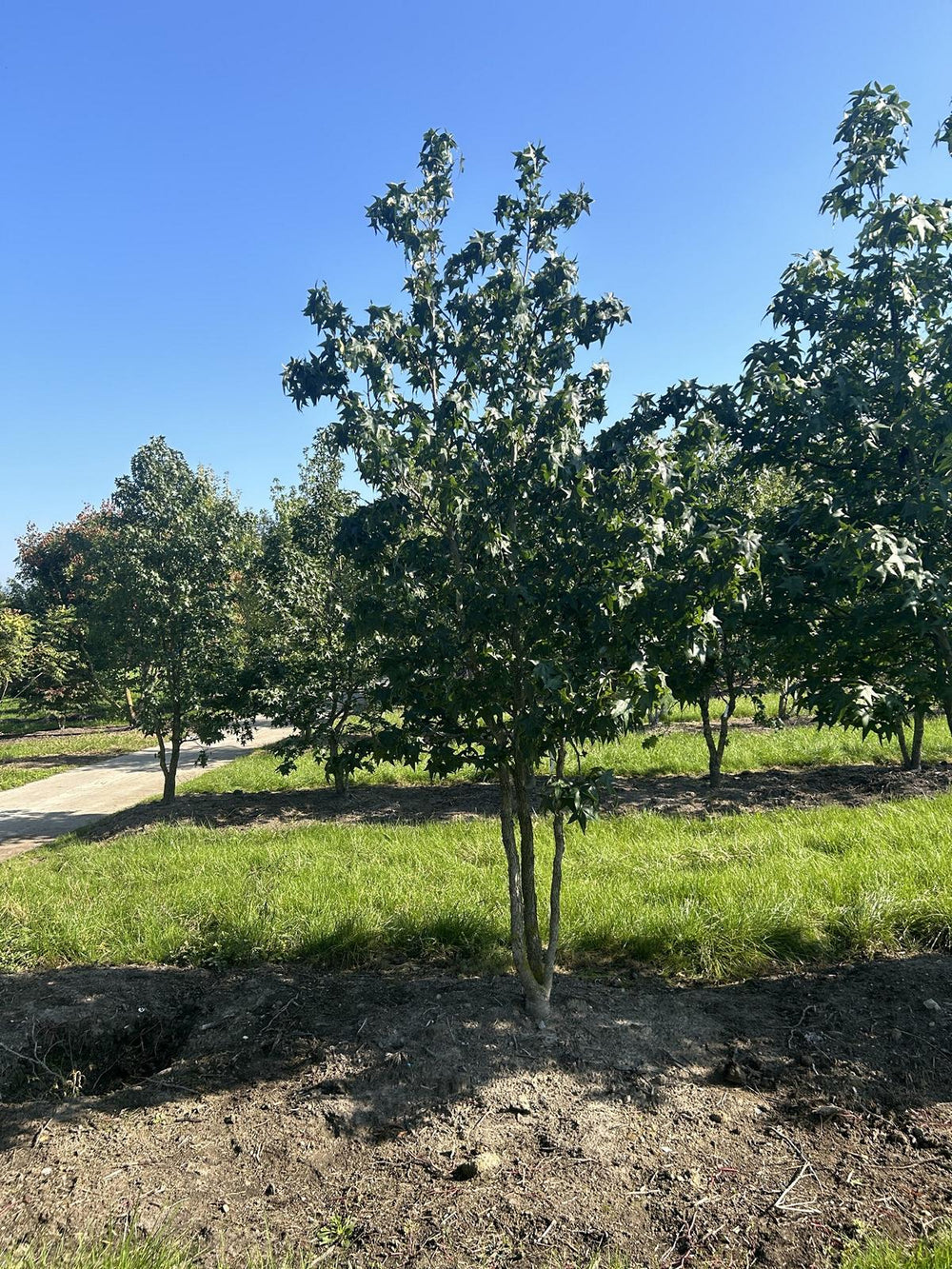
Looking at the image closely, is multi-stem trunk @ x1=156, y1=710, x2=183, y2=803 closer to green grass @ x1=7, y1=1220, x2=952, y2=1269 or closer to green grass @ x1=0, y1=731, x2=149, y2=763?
green grass @ x1=0, y1=731, x2=149, y2=763

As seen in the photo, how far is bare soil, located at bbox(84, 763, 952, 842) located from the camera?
945cm

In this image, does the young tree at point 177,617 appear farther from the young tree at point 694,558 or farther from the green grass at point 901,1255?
the green grass at point 901,1255

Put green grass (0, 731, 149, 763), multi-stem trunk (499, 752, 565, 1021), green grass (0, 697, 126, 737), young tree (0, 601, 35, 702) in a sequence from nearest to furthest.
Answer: multi-stem trunk (499, 752, 565, 1021)
green grass (0, 731, 149, 763)
young tree (0, 601, 35, 702)
green grass (0, 697, 126, 737)

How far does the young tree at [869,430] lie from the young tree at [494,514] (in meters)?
1.15

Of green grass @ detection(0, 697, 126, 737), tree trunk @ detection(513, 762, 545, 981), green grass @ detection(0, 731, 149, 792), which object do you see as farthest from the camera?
green grass @ detection(0, 697, 126, 737)

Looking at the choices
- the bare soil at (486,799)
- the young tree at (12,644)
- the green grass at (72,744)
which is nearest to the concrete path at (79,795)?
the bare soil at (486,799)

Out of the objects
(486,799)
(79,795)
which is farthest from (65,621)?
(486,799)

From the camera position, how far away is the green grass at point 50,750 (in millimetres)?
15234

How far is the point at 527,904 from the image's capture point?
4293 mm

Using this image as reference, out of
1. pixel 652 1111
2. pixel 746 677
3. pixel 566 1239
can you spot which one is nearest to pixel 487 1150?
pixel 566 1239

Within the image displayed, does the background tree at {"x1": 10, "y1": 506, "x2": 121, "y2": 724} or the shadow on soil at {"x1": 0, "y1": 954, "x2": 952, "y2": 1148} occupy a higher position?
the background tree at {"x1": 10, "y1": 506, "x2": 121, "y2": 724}

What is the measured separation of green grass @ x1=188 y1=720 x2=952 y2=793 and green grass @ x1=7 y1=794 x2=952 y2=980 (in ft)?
14.5

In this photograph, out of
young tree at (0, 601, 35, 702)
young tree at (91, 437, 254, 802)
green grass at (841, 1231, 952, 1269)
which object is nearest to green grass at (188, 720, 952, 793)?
young tree at (91, 437, 254, 802)

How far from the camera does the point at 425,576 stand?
4141 millimetres
